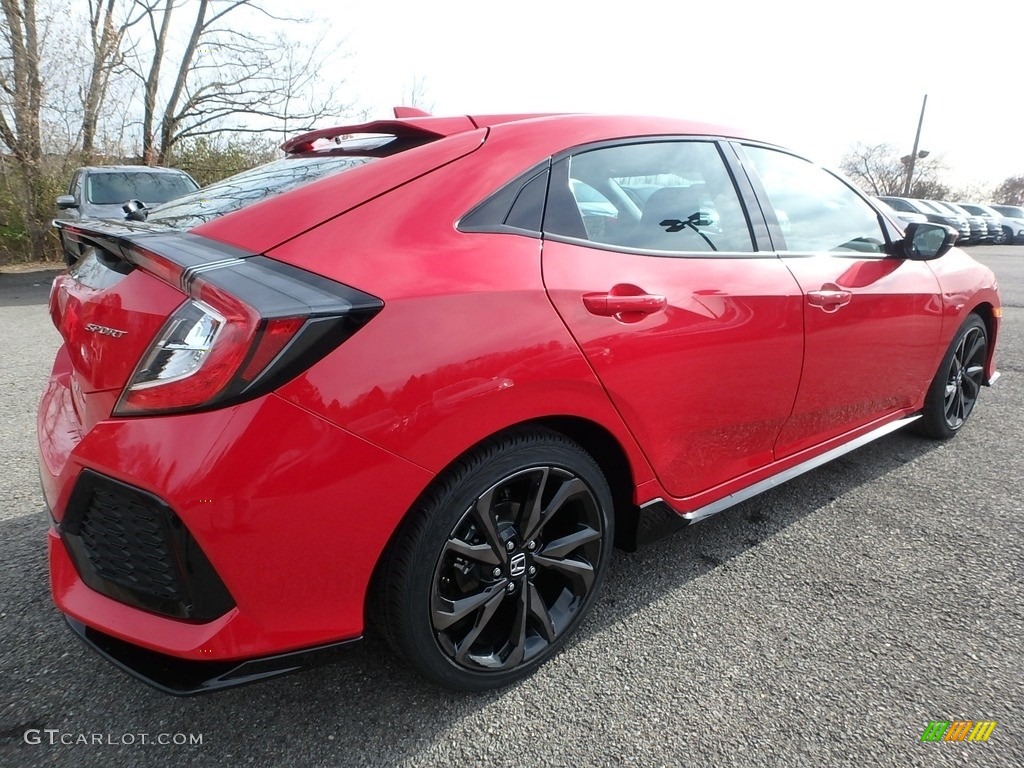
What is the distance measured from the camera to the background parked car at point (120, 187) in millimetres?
9266

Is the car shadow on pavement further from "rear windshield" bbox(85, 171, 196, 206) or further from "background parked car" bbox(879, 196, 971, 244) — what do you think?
"background parked car" bbox(879, 196, 971, 244)

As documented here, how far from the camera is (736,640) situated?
81.2 inches

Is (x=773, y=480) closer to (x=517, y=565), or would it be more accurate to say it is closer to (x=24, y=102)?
(x=517, y=565)

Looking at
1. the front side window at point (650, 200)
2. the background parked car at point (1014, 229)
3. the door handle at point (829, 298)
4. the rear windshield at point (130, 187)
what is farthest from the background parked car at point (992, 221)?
the front side window at point (650, 200)

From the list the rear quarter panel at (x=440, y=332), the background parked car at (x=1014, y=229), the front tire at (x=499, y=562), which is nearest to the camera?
the rear quarter panel at (x=440, y=332)

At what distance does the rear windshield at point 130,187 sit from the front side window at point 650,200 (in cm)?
924

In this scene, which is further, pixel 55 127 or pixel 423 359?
pixel 55 127

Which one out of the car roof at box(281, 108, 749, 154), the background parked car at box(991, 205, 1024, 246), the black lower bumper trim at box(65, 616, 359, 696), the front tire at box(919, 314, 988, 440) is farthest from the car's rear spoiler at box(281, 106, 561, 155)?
the background parked car at box(991, 205, 1024, 246)

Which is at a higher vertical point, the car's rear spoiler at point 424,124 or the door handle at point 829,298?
the car's rear spoiler at point 424,124

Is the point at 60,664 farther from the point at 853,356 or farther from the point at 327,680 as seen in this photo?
the point at 853,356

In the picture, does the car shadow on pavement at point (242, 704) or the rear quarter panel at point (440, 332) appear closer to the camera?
the rear quarter panel at point (440, 332)

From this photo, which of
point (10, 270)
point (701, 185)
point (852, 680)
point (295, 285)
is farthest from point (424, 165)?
point (10, 270)

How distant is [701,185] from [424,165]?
1086mm

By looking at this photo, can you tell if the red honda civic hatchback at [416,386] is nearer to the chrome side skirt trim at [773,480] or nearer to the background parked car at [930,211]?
the chrome side skirt trim at [773,480]
